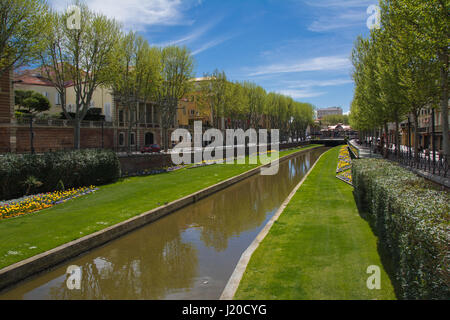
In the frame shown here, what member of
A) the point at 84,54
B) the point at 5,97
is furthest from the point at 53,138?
the point at 84,54

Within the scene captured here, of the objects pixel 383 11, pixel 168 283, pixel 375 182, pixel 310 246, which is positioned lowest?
pixel 168 283

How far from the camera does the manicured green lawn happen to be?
694 centimetres

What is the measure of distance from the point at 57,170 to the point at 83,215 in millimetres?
6555

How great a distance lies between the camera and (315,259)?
873 cm

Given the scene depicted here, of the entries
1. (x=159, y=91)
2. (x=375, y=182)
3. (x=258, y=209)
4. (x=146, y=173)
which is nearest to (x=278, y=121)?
(x=159, y=91)

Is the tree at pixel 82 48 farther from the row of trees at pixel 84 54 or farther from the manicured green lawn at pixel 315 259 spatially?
the manicured green lawn at pixel 315 259

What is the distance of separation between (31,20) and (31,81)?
40.4 metres

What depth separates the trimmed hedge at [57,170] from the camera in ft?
54.6

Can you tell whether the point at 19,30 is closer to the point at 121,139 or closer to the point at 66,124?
the point at 66,124

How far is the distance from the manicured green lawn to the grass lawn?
638cm

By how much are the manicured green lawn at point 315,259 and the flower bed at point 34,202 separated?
34.9ft
